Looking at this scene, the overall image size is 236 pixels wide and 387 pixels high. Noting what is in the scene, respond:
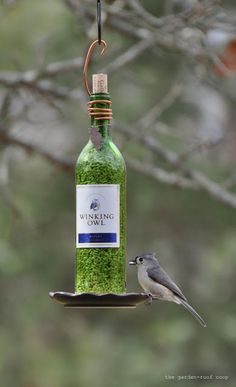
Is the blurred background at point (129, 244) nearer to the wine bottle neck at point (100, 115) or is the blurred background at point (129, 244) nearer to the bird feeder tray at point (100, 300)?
the wine bottle neck at point (100, 115)

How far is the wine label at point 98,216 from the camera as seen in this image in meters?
4.98

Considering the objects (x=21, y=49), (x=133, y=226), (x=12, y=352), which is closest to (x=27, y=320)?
(x=12, y=352)

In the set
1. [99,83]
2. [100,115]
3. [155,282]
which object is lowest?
[155,282]

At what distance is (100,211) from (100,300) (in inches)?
17.5

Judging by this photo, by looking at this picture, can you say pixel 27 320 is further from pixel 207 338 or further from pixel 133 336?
pixel 207 338

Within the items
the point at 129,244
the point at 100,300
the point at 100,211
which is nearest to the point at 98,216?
the point at 100,211

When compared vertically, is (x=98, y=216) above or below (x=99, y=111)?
below

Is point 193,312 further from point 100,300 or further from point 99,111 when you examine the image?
Result: point 99,111

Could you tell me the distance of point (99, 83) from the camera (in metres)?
5.06

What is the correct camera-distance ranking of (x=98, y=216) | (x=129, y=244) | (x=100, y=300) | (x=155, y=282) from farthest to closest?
(x=129, y=244)
(x=155, y=282)
(x=98, y=216)
(x=100, y=300)

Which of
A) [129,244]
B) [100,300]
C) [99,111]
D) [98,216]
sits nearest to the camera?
[100,300]

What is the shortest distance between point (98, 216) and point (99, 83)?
22.2 inches

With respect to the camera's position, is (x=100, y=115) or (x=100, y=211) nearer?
(x=100, y=211)

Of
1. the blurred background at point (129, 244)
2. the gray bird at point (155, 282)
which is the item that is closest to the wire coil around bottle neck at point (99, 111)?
the gray bird at point (155, 282)
